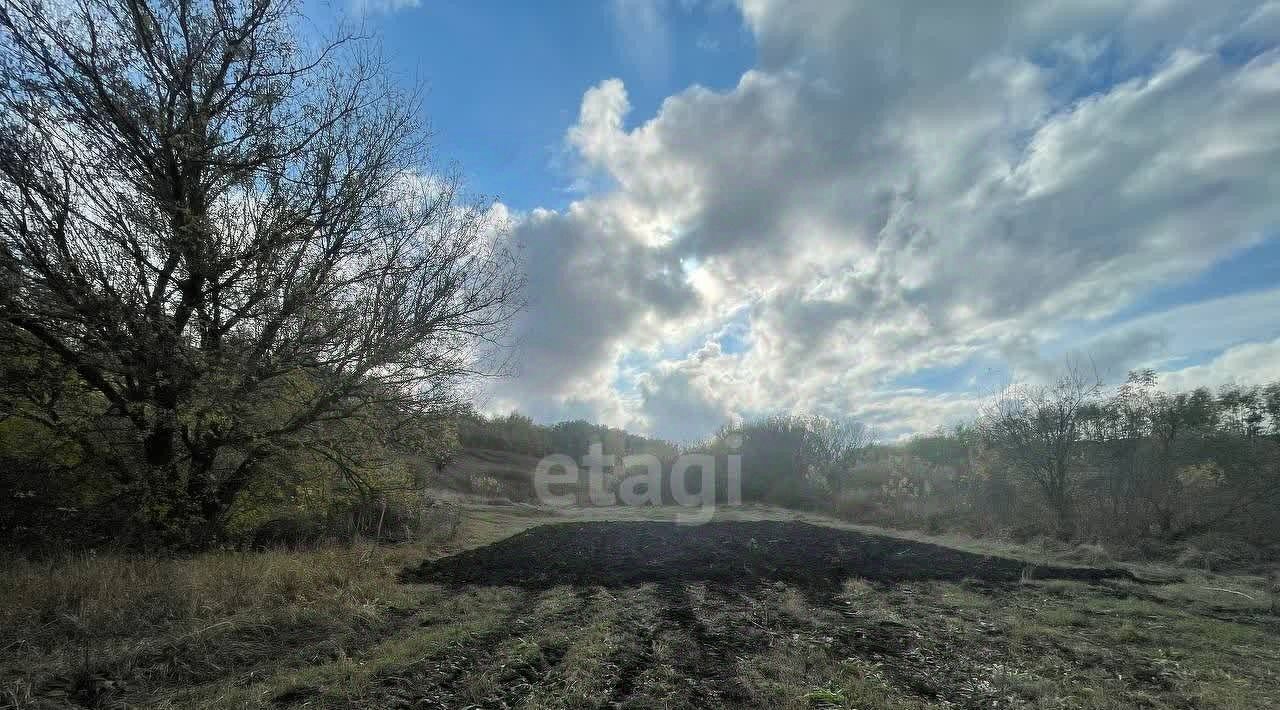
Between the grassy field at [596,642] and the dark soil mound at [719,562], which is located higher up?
the grassy field at [596,642]

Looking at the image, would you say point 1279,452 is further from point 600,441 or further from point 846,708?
point 600,441

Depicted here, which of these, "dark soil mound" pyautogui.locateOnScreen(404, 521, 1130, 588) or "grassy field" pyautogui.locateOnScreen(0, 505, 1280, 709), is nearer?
"grassy field" pyautogui.locateOnScreen(0, 505, 1280, 709)

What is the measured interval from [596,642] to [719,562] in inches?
252

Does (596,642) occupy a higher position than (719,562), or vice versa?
(596,642)

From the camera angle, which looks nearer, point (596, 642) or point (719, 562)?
point (596, 642)

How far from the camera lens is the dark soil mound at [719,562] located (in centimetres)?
1005

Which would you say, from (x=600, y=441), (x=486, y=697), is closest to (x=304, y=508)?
(x=486, y=697)

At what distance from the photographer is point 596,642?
5.94 m

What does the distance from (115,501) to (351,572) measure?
3889 mm

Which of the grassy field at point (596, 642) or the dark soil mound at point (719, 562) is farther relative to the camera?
the dark soil mound at point (719, 562)

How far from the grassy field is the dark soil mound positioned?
1.03 meters

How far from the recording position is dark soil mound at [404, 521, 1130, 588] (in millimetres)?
10055

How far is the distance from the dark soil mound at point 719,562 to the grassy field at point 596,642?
103 centimetres

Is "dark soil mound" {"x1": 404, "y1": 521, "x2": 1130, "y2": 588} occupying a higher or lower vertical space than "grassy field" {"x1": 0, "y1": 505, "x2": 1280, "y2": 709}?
lower
